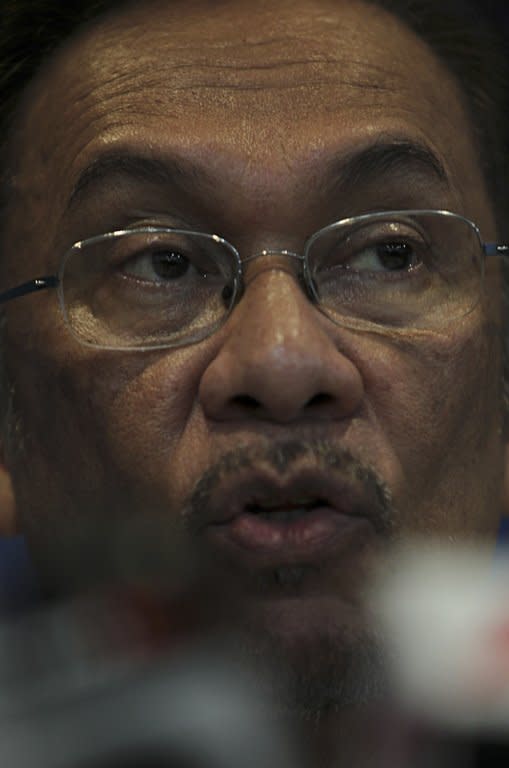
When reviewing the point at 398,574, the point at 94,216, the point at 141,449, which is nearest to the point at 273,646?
the point at 398,574

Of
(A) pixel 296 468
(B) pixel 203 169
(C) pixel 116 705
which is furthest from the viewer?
(B) pixel 203 169

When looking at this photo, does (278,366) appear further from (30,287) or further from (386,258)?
(30,287)

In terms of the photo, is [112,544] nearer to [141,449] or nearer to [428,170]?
[141,449]

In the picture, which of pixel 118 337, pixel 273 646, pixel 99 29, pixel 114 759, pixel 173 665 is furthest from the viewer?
pixel 99 29

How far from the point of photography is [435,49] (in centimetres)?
131

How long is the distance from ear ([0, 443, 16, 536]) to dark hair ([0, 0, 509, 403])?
12.1 inches

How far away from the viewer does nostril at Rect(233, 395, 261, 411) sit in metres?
1.07

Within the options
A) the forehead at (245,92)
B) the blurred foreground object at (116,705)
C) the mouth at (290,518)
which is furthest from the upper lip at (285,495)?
the forehead at (245,92)

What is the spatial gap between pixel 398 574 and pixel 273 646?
131mm

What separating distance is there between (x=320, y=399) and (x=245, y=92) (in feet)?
1.10

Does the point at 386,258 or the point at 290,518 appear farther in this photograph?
the point at 386,258

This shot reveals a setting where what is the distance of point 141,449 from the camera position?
113 centimetres

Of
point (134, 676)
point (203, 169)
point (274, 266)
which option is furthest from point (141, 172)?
point (134, 676)

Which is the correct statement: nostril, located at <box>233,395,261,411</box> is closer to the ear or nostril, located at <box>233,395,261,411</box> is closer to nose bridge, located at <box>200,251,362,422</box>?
nose bridge, located at <box>200,251,362,422</box>
